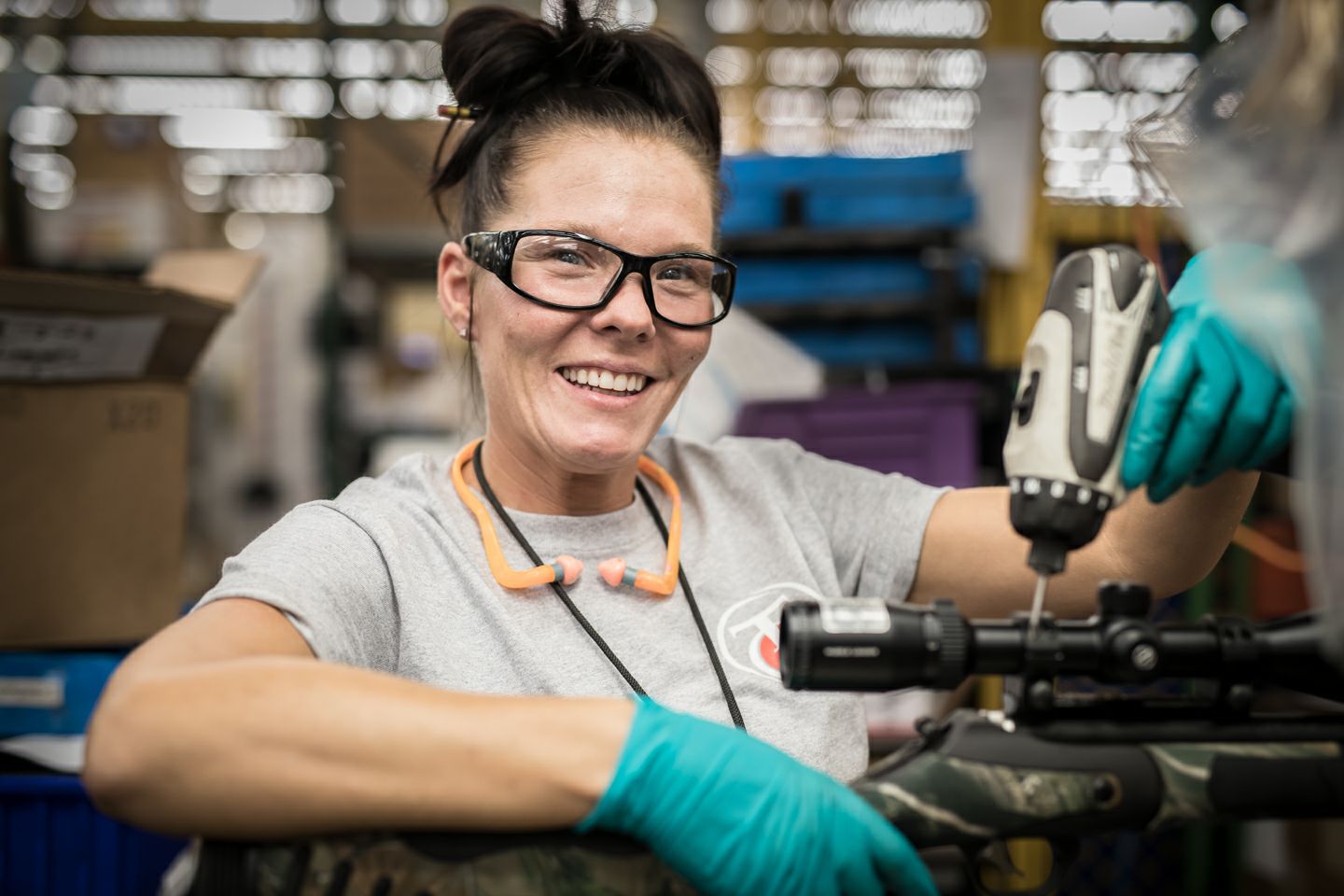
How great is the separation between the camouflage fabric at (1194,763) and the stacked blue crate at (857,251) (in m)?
2.06

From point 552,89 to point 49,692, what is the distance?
1314mm

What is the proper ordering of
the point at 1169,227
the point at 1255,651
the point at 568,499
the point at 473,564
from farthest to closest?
the point at 1169,227
the point at 568,499
the point at 473,564
the point at 1255,651

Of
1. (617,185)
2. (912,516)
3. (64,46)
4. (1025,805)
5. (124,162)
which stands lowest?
(1025,805)

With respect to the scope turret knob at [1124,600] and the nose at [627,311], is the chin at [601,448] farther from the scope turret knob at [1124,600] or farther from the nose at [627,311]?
the scope turret knob at [1124,600]

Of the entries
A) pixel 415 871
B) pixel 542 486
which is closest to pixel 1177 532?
pixel 542 486

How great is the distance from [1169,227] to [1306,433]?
2.13 metres

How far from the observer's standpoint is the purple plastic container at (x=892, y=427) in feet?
7.35

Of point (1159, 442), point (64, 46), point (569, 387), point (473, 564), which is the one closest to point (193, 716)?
point (473, 564)

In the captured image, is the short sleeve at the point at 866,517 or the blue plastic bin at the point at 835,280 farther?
the blue plastic bin at the point at 835,280

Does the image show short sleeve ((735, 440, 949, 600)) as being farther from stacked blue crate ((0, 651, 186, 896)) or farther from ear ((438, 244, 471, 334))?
stacked blue crate ((0, 651, 186, 896))

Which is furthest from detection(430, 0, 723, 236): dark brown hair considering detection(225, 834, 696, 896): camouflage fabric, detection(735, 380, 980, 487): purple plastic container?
detection(735, 380, 980, 487): purple plastic container

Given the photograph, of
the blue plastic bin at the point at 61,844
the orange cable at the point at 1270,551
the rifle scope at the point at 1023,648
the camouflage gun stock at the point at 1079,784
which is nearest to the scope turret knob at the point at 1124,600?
the rifle scope at the point at 1023,648

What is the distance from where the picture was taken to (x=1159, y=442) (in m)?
0.91

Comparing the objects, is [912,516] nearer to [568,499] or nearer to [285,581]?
[568,499]
